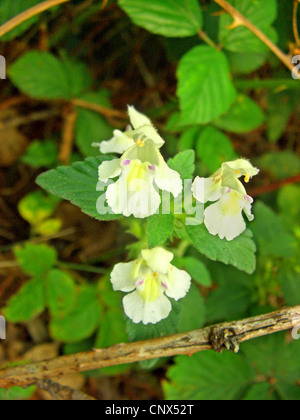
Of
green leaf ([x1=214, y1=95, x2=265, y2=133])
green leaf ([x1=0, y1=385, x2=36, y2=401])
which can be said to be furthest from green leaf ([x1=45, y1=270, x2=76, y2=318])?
green leaf ([x1=214, y1=95, x2=265, y2=133])

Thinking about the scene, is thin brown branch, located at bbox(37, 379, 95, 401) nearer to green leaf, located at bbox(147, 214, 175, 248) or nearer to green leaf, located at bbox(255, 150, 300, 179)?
green leaf, located at bbox(147, 214, 175, 248)

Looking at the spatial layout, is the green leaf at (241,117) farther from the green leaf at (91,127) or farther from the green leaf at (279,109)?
the green leaf at (91,127)

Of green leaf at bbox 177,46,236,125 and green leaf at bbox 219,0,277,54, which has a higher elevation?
green leaf at bbox 219,0,277,54

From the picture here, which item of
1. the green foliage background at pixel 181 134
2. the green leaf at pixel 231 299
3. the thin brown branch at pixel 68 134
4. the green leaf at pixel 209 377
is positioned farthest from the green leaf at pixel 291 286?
the thin brown branch at pixel 68 134

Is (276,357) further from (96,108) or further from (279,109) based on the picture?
(96,108)

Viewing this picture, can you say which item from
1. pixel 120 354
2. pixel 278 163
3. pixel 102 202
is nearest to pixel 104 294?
pixel 120 354
